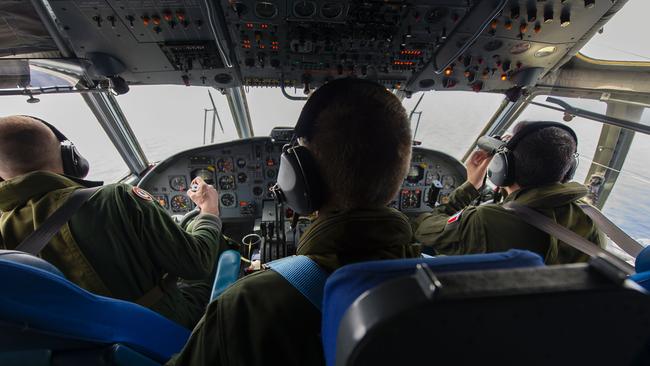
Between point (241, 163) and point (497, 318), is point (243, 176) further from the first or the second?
point (497, 318)

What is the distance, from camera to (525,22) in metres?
1.93

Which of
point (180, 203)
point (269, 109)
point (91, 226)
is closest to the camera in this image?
point (91, 226)

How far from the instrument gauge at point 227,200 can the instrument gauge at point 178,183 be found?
0.41 metres

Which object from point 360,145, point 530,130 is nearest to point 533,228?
point 530,130

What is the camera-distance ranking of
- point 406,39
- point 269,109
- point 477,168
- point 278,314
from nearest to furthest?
1. point 278,314
2. point 477,168
3. point 406,39
4. point 269,109

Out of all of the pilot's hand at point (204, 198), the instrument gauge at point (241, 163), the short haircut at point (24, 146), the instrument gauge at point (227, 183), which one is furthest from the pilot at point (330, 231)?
the instrument gauge at point (227, 183)

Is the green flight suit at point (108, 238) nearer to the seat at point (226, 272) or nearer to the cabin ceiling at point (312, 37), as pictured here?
A: the seat at point (226, 272)

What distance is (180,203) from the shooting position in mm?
3115

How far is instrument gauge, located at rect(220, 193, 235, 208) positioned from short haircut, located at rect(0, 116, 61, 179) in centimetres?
197

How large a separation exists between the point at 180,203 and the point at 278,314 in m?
2.98

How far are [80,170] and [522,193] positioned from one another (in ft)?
7.20

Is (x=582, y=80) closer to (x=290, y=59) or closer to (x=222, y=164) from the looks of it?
(x=290, y=59)

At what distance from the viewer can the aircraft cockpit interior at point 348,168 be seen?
35cm

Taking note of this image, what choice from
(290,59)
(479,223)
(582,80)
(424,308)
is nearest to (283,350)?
(424,308)
